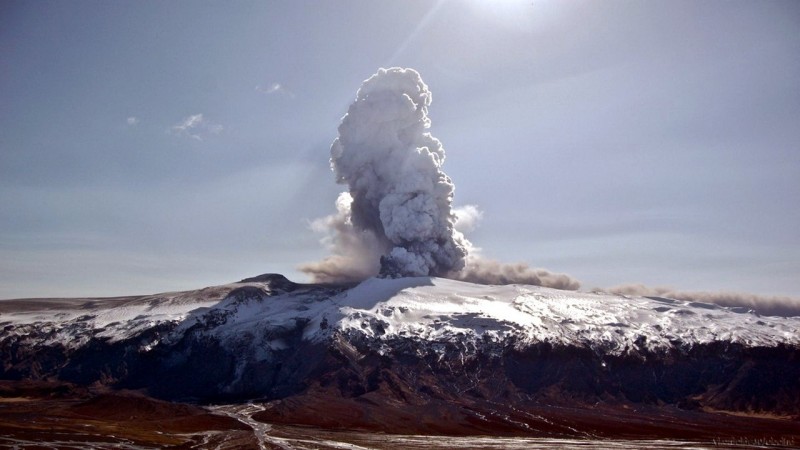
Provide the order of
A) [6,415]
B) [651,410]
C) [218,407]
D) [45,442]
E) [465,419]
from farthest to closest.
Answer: [651,410]
[218,407]
[465,419]
[6,415]
[45,442]

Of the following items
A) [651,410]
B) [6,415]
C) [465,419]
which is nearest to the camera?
[6,415]

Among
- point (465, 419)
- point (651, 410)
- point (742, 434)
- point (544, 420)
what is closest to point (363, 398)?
point (465, 419)

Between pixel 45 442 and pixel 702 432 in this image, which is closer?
pixel 45 442

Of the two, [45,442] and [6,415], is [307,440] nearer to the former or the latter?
[45,442]

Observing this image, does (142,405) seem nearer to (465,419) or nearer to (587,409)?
(465,419)

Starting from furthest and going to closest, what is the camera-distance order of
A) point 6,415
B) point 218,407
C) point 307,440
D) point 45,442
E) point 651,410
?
1. point 651,410
2. point 218,407
3. point 6,415
4. point 307,440
5. point 45,442

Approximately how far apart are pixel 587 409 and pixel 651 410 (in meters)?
20.1

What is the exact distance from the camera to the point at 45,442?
122938 mm

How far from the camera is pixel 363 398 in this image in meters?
190

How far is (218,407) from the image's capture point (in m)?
183

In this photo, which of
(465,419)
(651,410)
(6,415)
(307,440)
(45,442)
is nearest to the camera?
(45,442)

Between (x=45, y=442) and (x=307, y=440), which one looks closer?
(x=45, y=442)

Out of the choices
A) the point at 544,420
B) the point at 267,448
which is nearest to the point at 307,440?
the point at 267,448

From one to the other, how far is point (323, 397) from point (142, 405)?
47807 mm
